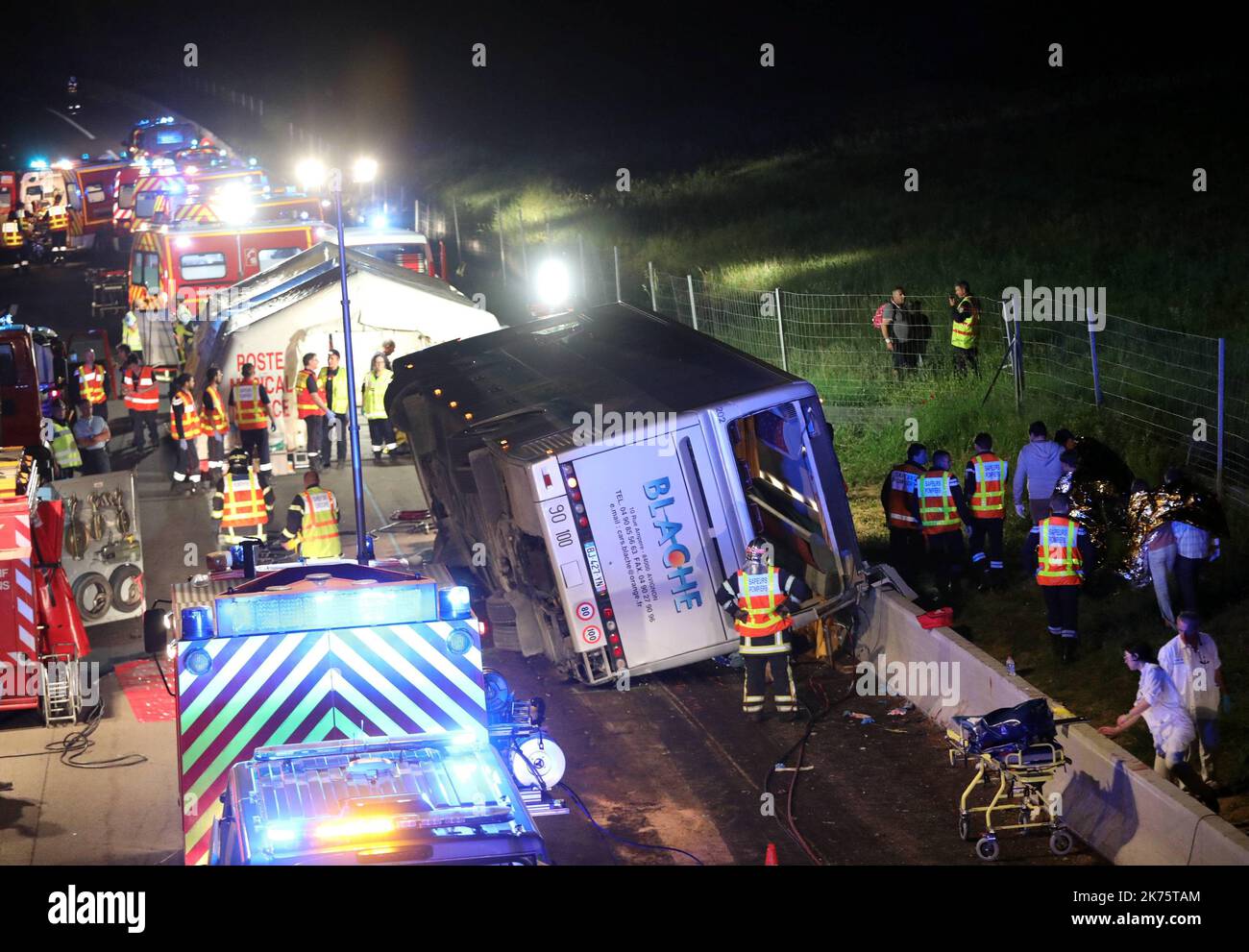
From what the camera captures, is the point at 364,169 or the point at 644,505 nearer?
the point at 644,505

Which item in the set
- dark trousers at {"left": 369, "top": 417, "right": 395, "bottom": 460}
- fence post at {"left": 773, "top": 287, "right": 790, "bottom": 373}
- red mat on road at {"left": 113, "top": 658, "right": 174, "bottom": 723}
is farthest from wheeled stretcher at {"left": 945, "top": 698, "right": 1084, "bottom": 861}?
dark trousers at {"left": 369, "top": 417, "right": 395, "bottom": 460}

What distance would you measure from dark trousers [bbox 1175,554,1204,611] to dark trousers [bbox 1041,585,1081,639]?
0.75 meters

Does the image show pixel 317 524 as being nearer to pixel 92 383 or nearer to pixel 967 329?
pixel 967 329

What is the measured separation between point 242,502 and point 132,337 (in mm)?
11973

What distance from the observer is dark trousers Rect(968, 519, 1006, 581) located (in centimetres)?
1463

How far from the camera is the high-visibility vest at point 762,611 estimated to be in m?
12.4

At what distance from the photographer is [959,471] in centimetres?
1761

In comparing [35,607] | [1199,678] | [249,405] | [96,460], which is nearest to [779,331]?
[249,405]

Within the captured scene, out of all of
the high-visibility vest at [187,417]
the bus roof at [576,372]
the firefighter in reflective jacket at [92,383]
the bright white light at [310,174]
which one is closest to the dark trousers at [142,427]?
the firefighter in reflective jacket at [92,383]

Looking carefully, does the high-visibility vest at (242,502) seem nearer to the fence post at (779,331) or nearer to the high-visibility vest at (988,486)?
the fence post at (779,331)

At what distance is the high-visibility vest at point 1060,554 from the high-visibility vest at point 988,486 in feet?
6.50

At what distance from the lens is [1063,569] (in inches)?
488
